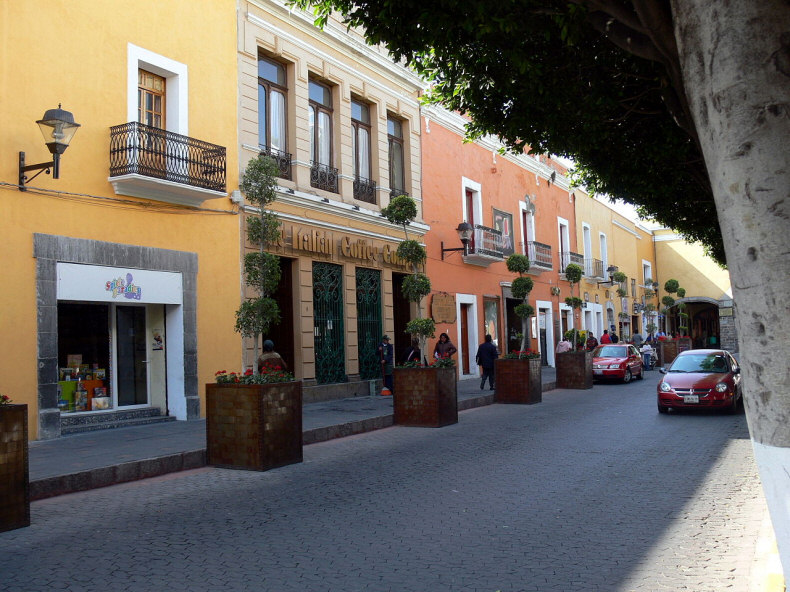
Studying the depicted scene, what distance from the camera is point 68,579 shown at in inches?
190

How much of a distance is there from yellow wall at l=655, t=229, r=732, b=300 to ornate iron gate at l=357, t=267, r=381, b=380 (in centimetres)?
3428

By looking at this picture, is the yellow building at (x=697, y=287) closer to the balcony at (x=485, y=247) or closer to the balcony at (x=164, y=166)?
the balcony at (x=485, y=247)

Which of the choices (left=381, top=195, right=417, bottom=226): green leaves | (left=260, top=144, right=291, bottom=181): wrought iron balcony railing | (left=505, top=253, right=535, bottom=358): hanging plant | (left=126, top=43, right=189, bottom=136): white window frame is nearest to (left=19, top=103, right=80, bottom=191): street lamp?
(left=126, top=43, right=189, bottom=136): white window frame

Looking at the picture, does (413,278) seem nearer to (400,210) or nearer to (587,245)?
(400,210)

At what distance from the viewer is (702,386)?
45.7 ft

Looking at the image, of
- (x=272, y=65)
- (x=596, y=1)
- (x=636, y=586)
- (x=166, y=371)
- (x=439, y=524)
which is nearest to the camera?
(x=636, y=586)

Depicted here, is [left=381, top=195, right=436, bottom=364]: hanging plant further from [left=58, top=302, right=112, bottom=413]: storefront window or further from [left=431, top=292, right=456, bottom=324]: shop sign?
[left=431, top=292, right=456, bottom=324]: shop sign

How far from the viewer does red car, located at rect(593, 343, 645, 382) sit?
2312cm

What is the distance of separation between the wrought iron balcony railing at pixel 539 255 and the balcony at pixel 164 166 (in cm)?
1730

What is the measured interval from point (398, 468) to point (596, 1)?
5.88 meters

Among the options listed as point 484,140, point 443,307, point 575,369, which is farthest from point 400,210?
point 484,140

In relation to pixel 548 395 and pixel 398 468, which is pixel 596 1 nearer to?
pixel 398 468

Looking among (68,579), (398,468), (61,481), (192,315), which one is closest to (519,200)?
(192,315)

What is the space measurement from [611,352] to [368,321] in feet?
30.9
